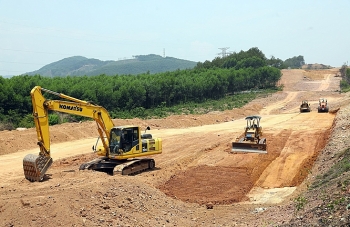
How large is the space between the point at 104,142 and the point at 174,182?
374 cm

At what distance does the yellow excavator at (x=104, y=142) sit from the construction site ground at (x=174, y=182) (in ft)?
2.35

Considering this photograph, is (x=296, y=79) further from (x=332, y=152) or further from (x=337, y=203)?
(x=337, y=203)

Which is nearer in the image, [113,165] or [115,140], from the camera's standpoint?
[115,140]

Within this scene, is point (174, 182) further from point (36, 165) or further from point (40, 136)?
point (40, 136)

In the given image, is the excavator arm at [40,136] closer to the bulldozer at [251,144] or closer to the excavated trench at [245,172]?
the excavated trench at [245,172]

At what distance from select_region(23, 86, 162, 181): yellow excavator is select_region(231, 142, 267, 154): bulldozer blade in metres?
6.75

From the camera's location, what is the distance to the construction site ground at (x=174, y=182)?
1230 centimetres

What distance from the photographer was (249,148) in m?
25.4

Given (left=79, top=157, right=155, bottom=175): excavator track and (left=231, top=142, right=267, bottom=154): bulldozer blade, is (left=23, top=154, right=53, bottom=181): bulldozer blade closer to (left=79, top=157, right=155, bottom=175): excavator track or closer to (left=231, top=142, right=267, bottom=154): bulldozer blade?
(left=79, top=157, right=155, bottom=175): excavator track

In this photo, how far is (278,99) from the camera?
224 ft

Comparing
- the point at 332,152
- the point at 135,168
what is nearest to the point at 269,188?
the point at 332,152

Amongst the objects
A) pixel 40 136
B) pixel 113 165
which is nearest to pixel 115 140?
pixel 113 165

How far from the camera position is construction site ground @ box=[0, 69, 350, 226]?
12297 mm

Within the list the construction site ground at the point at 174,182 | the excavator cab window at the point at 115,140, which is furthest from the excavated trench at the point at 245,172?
the excavator cab window at the point at 115,140
